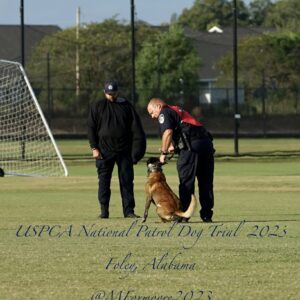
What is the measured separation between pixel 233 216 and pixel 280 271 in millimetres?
6720

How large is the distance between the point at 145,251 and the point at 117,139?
4.77 m

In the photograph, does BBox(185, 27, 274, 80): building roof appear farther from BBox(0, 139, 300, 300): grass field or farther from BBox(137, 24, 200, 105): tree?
BBox(0, 139, 300, 300): grass field

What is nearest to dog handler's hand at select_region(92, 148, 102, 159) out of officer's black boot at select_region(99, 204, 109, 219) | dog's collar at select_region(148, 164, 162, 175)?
officer's black boot at select_region(99, 204, 109, 219)

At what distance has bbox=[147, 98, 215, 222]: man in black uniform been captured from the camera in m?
16.0

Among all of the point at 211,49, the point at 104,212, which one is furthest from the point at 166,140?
the point at 211,49

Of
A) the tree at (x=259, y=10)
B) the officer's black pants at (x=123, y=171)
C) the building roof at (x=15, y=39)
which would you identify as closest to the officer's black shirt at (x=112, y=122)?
the officer's black pants at (x=123, y=171)

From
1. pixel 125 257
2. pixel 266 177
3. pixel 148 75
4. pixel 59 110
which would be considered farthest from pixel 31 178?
pixel 148 75

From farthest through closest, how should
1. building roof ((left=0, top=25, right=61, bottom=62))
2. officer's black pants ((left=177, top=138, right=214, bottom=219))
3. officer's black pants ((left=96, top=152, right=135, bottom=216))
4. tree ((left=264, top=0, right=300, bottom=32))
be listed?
tree ((left=264, top=0, right=300, bottom=32)) < building roof ((left=0, top=25, right=61, bottom=62)) < officer's black pants ((left=96, top=152, right=135, bottom=216)) < officer's black pants ((left=177, top=138, right=214, bottom=219))

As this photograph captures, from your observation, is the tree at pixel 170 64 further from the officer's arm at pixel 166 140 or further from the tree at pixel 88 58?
the officer's arm at pixel 166 140

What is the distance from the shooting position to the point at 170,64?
257 ft

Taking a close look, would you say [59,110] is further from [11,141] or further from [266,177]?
[266,177]

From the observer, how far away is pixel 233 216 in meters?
17.8

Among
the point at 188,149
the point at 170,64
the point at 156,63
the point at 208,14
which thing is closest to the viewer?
the point at 188,149

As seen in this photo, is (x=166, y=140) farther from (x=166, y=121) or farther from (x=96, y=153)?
(x=96, y=153)
